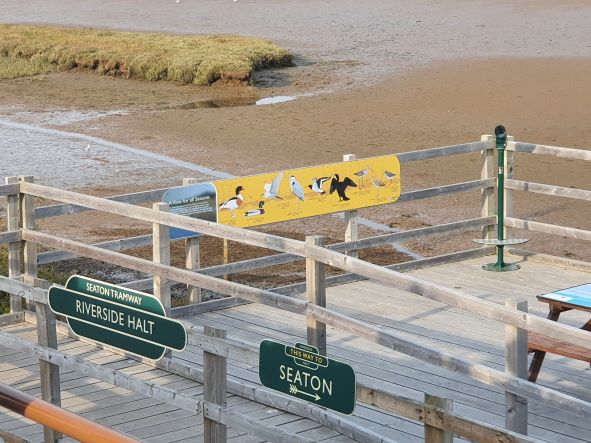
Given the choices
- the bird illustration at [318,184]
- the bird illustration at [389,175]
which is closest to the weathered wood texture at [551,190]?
the bird illustration at [389,175]

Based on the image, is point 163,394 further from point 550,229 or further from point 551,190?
point 551,190

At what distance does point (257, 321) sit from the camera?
30.0ft

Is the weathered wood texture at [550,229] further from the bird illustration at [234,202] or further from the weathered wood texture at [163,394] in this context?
the weathered wood texture at [163,394]

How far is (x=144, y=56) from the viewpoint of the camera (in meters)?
33.1

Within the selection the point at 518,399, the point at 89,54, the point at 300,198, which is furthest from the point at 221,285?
the point at 89,54

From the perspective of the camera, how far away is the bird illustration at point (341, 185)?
32.3ft

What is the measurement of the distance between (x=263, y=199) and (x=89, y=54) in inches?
1018

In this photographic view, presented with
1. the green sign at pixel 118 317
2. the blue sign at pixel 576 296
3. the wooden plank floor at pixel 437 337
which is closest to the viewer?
the green sign at pixel 118 317

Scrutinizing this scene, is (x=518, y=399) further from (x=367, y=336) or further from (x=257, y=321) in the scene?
(x=257, y=321)

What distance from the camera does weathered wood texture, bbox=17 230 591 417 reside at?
17.7ft

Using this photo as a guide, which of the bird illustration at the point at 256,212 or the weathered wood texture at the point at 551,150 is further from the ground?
the weathered wood texture at the point at 551,150

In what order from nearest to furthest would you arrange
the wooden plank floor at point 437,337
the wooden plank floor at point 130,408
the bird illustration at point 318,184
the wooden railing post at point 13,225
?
1. the wooden plank floor at point 130,408
2. the wooden plank floor at point 437,337
3. the wooden railing post at point 13,225
4. the bird illustration at point 318,184

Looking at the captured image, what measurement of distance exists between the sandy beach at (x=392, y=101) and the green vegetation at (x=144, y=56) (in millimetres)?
666

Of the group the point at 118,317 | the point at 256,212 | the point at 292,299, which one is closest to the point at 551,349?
the point at 292,299
